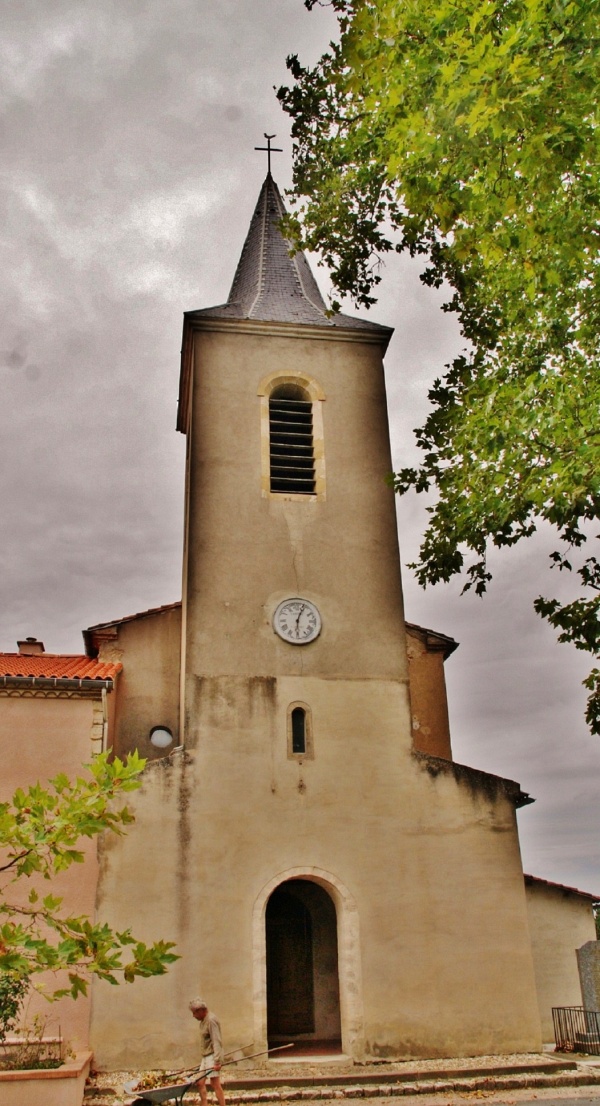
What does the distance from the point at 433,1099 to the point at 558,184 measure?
34.0 ft

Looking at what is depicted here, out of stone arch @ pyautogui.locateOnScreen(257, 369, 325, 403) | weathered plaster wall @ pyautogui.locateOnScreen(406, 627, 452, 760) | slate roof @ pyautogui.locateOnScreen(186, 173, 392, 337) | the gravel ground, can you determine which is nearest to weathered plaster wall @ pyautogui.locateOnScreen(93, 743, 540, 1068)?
the gravel ground

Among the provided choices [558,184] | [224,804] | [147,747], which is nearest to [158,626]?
[147,747]

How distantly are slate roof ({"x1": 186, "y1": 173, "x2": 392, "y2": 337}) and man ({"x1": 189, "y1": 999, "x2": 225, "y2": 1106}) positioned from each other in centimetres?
1199

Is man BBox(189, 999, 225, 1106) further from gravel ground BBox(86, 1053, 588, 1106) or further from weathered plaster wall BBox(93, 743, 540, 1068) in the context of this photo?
weathered plaster wall BBox(93, 743, 540, 1068)

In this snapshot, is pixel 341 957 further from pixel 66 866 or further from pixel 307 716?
pixel 66 866

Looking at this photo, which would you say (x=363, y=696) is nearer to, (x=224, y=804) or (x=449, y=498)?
(x=224, y=804)

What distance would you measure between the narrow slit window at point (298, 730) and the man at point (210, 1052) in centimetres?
536

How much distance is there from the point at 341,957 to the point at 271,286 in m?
13.5

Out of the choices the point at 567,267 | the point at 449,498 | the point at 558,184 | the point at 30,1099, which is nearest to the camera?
the point at 558,184

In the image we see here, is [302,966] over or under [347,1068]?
over

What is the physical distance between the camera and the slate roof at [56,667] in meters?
14.3

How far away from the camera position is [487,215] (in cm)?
783

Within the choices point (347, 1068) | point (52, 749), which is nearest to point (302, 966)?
point (347, 1068)

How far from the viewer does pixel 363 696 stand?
15062 mm
